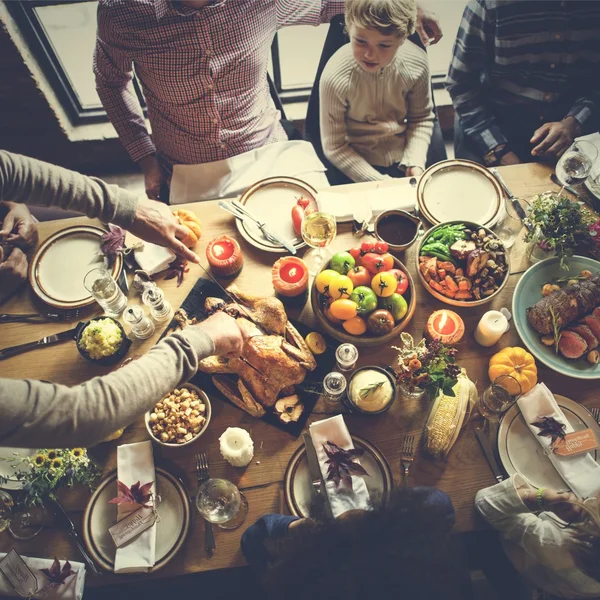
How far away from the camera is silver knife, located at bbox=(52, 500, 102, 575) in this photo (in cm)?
149

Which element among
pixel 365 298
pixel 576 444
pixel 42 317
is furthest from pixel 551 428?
pixel 42 317

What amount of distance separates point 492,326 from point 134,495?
1.46m

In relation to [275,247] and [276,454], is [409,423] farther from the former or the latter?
[275,247]

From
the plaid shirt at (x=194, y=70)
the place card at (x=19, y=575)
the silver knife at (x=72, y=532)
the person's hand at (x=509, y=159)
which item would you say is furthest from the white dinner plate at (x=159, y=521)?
the person's hand at (x=509, y=159)

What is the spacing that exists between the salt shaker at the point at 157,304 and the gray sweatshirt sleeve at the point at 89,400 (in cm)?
32

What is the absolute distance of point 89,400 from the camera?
53.2 inches

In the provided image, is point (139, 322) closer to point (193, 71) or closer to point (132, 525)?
point (132, 525)

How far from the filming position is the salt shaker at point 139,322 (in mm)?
1740

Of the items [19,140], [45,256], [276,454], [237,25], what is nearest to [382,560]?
[276,454]

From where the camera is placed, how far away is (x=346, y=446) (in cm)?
159

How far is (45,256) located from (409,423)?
171 centimetres

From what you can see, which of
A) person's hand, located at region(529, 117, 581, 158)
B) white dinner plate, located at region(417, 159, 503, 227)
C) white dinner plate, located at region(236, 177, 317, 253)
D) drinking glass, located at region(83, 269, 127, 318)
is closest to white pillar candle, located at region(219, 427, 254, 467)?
drinking glass, located at region(83, 269, 127, 318)

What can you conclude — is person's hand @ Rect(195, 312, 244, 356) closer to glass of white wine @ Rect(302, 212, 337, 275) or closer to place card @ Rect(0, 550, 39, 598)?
glass of white wine @ Rect(302, 212, 337, 275)

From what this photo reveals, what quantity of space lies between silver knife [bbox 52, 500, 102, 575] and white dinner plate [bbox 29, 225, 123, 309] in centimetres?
78
